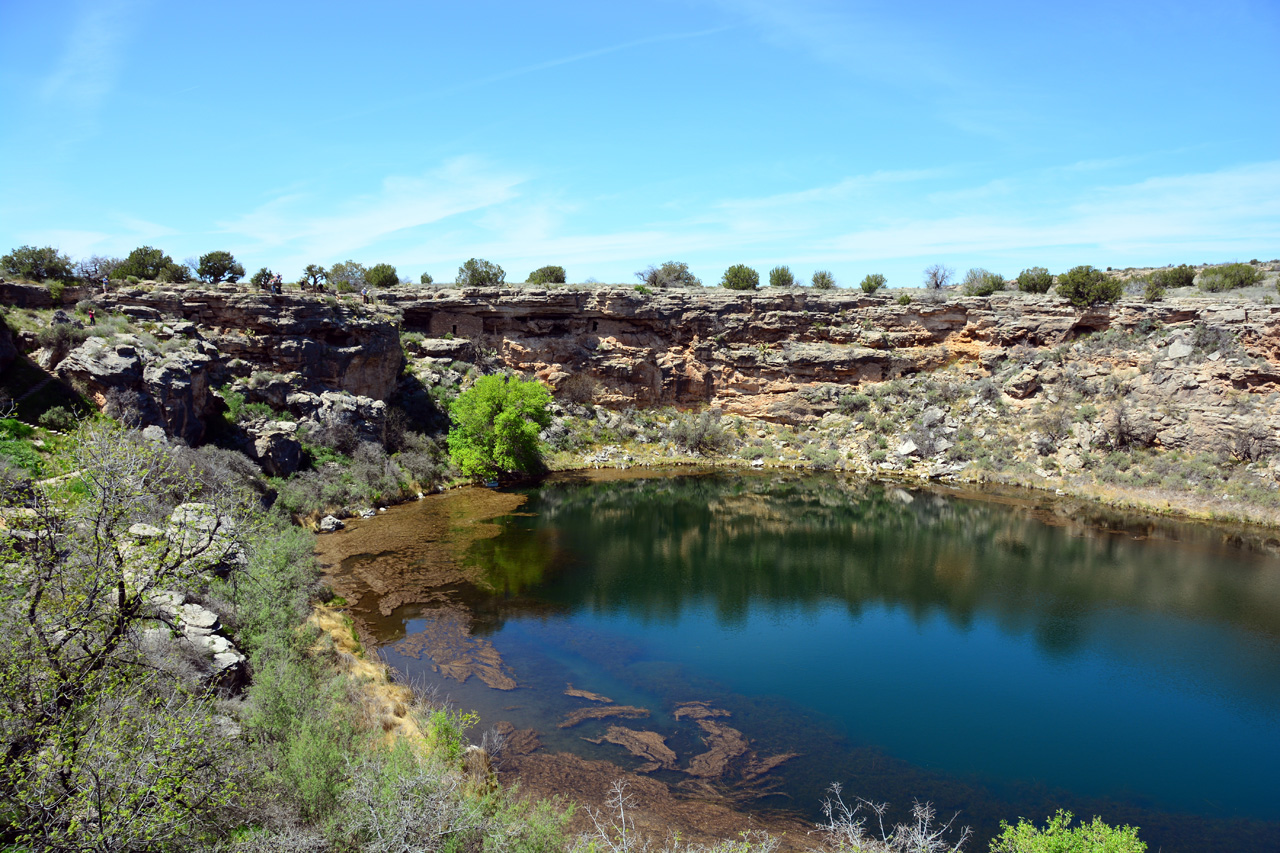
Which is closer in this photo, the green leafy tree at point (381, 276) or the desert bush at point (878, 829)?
the desert bush at point (878, 829)

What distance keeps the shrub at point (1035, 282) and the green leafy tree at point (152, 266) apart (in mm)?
58610

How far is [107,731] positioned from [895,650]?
58.8 ft

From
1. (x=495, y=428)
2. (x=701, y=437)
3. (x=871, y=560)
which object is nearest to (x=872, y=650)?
(x=871, y=560)

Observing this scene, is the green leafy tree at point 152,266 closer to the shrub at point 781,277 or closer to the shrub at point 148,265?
the shrub at point 148,265

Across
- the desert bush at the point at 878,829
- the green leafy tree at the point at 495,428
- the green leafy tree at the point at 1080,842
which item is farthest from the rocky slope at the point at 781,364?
the green leafy tree at the point at 1080,842

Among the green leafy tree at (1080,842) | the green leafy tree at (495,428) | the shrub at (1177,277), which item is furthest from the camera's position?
the shrub at (1177,277)

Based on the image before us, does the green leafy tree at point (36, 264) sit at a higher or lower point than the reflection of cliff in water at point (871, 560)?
higher

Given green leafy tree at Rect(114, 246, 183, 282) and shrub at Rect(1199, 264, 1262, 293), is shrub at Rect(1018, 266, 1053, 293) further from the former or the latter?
green leafy tree at Rect(114, 246, 183, 282)

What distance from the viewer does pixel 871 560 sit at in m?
27.3

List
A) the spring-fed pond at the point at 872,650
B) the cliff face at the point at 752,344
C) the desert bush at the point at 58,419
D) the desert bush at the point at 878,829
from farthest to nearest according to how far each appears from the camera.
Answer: the cliff face at the point at 752,344 → the desert bush at the point at 58,419 → the spring-fed pond at the point at 872,650 → the desert bush at the point at 878,829

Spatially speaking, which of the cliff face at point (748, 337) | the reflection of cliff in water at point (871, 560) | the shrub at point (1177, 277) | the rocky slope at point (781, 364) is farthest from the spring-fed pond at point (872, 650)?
the shrub at point (1177, 277)

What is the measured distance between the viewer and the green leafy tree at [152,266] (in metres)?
37.2

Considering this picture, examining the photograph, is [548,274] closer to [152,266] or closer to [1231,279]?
[152,266]

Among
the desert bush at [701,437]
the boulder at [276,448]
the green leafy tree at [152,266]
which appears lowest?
the desert bush at [701,437]
